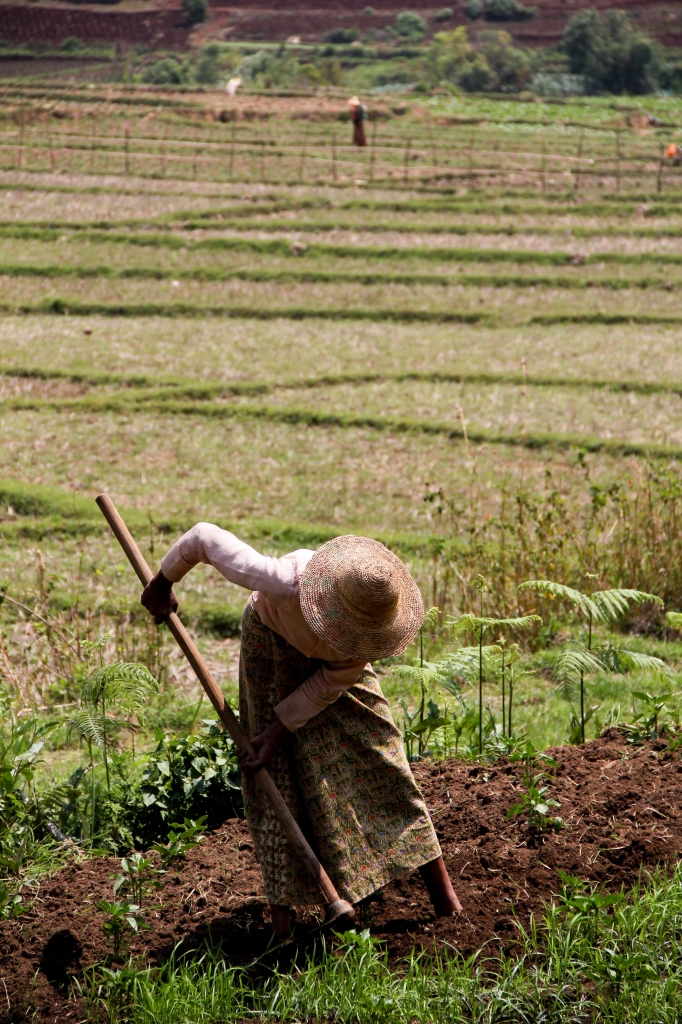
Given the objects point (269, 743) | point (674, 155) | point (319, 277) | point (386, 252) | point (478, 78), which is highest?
point (478, 78)

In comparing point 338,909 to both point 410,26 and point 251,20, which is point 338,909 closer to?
point 251,20

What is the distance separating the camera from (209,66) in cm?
4319

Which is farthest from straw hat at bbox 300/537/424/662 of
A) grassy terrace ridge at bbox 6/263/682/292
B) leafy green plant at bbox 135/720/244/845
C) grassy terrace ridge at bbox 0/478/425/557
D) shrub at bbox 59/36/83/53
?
shrub at bbox 59/36/83/53

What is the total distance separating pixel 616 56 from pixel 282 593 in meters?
44.9

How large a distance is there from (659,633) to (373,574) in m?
3.51

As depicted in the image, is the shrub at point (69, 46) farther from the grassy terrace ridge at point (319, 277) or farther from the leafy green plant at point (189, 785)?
the leafy green plant at point (189, 785)

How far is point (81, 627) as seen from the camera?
580cm

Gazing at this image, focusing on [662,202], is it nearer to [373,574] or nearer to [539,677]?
[539,677]

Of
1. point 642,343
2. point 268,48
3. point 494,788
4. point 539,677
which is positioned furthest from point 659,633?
point 268,48

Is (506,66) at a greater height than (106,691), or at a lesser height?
greater

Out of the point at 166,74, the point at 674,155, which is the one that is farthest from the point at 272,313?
the point at 166,74

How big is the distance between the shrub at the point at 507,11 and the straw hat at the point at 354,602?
52763 millimetres

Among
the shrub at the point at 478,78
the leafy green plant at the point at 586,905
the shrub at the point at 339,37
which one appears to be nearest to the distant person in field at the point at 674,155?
A: the shrub at the point at 478,78

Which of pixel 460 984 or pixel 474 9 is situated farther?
pixel 474 9
